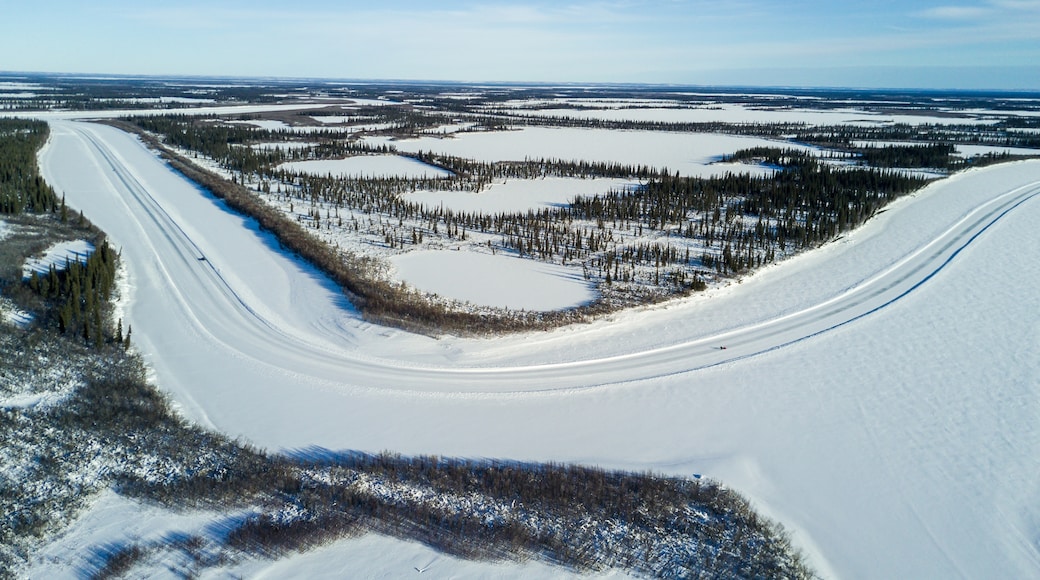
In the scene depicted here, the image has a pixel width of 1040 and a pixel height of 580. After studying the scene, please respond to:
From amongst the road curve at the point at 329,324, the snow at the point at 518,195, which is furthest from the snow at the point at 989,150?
the snow at the point at 518,195

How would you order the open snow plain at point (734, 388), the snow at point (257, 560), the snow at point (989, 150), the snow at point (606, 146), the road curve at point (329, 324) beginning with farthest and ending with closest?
the snow at point (989, 150) → the snow at point (606, 146) → the road curve at point (329, 324) → the open snow plain at point (734, 388) → the snow at point (257, 560)

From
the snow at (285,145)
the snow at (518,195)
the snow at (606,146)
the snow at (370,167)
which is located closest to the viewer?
the snow at (518,195)

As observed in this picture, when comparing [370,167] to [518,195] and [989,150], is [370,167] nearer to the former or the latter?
[518,195]

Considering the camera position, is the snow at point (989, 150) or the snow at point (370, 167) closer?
the snow at point (370, 167)

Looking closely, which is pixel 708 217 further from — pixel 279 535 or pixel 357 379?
pixel 279 535

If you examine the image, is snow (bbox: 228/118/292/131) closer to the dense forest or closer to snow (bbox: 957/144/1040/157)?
the dense forest

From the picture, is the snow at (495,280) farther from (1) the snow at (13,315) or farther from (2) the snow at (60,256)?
(2) the snow at (60,256)

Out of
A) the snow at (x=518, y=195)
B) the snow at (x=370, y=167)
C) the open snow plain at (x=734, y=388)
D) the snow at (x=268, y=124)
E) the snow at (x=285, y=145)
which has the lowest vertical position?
the open snow plain at (x=734, y=388)
